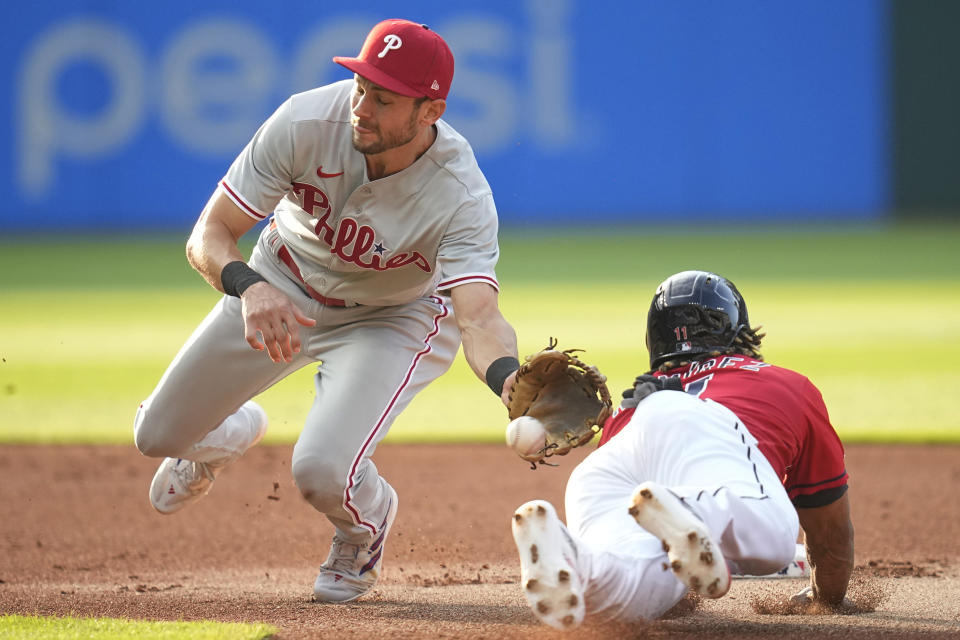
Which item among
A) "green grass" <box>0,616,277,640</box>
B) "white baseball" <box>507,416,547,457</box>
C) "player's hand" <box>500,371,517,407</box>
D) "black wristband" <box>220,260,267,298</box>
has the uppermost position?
"black wristband" <box>220,260,267,298</box>

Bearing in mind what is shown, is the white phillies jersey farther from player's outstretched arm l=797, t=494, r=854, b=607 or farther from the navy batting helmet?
player's outstretched arm l=797, t=494, r=854, b=607

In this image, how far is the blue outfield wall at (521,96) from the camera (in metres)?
19.8

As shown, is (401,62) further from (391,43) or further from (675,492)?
(675,492)

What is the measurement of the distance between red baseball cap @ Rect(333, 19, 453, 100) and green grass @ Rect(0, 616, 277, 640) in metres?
1.69

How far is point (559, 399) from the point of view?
3660 mm

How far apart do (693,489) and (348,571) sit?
1.58 meters

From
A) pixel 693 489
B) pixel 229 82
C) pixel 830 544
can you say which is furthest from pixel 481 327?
pixel 229 82

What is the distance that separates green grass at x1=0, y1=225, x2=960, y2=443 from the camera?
26.0 ft

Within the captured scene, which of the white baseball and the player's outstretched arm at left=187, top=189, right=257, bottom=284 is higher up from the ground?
the player's outstretched arm at left=187, top=189, right=257, bottom=284

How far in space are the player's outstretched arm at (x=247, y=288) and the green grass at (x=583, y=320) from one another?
134 inches

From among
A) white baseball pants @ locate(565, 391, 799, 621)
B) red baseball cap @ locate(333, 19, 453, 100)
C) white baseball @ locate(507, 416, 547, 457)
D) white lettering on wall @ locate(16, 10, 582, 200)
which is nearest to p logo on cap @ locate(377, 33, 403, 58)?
red baseball cap @ locate(333, 19, 453, 100)

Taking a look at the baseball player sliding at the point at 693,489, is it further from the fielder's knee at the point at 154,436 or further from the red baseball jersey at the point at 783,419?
the fielder's knee at the point at 154,436

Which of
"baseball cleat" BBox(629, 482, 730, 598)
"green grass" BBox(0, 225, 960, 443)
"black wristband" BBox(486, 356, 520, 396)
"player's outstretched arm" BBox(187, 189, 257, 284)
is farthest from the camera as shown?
"green grass" BBox(0, 225, 960, 443)

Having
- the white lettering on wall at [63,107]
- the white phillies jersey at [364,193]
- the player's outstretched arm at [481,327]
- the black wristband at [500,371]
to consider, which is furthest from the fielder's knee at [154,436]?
the white lettering on wall at [63,107]
